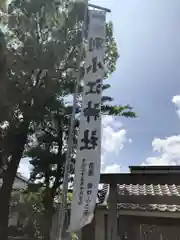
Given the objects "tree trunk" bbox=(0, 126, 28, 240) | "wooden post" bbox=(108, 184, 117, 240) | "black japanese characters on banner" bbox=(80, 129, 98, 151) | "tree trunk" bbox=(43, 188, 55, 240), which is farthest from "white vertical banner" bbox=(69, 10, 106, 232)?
"tree trunk" bbox=(43, 188, 55, 240)

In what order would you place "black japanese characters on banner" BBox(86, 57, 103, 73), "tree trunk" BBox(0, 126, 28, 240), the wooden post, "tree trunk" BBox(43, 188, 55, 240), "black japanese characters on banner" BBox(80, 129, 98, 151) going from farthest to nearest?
1. "tree trunk" BBox(43, 188, 55, 240)
2. "tree trunk" BBox(0, 126, 28, 240)
3. the wooden post
4. "black japanese characters on banner" BBox(86, 57, 103, 73)
5. "black japanese characters on banner" BBox(80, 129, 98, 151)

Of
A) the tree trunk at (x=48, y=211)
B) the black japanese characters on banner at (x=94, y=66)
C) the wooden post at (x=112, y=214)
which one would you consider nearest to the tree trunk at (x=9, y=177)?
the tree trunk at (x=48, y=211)

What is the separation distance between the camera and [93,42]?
531cm

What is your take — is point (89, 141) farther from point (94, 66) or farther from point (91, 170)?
point (94, 66)

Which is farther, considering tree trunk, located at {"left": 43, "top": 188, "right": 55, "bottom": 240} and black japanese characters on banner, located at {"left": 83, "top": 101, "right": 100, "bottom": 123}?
tree trunk, located at {"left": 43, "top": 188, "right": 55, "bottom": 240}

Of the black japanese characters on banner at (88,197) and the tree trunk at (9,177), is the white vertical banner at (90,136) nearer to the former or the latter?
the black japanese characters on banner at (88,197)

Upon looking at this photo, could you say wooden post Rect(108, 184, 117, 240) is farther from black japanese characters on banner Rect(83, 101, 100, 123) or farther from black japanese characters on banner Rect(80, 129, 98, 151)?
black japanese characters on banner Rect(83, 101, 100, 123)

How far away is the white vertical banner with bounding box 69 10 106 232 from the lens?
4465 millimetres

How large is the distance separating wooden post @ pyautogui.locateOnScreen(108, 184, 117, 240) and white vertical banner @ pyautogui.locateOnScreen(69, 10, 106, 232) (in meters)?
1.14

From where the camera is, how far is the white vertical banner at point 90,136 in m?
4.46

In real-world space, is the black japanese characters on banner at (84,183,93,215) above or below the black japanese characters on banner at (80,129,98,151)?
below

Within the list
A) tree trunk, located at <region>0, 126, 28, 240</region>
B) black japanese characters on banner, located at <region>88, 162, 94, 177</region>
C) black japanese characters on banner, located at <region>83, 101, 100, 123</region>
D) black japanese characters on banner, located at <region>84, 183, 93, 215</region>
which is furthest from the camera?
tree trunk, located at <region>0, 126, 28, 240</region>

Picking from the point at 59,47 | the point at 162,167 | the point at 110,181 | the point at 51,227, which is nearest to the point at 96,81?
the point at 110,181

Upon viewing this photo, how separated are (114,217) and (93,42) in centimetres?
316
